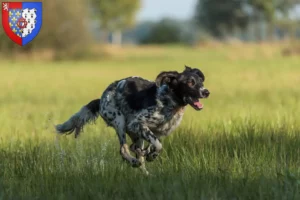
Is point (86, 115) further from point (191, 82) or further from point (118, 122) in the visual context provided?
point (191, 82)

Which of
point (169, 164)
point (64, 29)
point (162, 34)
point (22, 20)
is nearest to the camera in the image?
point (169, 164)

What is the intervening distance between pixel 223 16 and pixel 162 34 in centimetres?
1087

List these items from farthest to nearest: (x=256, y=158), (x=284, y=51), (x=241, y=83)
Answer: (x=284, y=51) < (x=241, y=83) < (x=256, y=158)

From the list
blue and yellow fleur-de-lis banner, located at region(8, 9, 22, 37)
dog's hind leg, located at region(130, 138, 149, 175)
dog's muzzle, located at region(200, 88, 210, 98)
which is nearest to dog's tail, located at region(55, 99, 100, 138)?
dog's hind leg, located at region(130, 138, 149, 175)

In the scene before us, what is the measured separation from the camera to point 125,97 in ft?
21.3

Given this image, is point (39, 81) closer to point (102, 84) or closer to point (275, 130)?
point (102, 84)

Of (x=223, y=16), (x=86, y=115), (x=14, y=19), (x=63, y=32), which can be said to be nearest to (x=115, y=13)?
(x=223, y=16)

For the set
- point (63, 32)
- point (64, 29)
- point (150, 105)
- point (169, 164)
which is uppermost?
point (64, 29)

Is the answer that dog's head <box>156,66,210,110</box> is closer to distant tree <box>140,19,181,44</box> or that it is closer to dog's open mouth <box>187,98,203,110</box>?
dog's open mouth <box>187,98,203,110</box>

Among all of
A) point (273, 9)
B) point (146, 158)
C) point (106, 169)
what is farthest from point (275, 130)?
point (273, 9)

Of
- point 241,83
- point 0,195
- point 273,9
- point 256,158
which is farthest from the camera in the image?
point 273,9

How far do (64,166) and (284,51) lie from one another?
33327 mm

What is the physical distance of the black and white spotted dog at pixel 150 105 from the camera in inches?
248

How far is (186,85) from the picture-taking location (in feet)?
20.7
